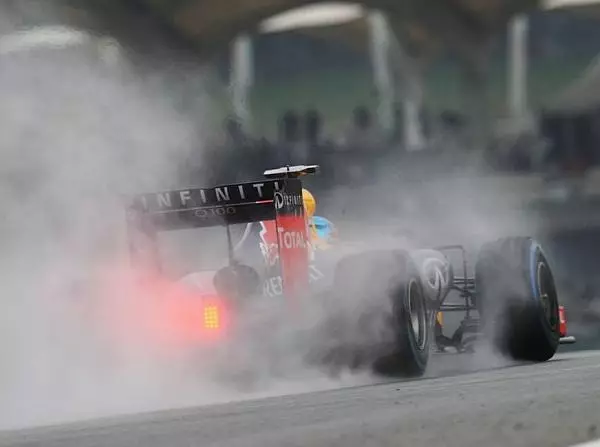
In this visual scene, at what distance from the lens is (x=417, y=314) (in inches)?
382

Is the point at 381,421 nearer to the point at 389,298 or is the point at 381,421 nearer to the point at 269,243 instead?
the point at 389,298

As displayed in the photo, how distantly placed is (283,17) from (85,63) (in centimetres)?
462

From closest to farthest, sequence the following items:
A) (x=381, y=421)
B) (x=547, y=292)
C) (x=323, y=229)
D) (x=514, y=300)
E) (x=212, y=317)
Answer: (x=381, y=421) < (x=212, y=317) < (x=514, y=300) < (x=323, y=229) < (x=547, y=292)

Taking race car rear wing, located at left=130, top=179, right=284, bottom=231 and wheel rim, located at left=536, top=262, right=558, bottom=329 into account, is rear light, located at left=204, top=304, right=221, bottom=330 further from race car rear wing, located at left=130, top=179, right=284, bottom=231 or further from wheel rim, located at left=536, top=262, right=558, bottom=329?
wheel rim, located at left=536, top=262, right=558, bottom=329

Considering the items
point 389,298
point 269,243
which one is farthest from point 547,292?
point 269,243

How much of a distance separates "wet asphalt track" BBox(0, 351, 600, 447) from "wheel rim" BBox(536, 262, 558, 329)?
2.20 meters

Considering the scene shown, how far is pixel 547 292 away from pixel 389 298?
208 centimetres

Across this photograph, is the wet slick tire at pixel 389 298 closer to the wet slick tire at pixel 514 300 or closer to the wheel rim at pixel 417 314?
the wheel rim at pixel 417 314

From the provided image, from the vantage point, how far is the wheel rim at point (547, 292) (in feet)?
35.3

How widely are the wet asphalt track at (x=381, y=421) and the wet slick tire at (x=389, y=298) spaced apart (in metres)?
0.70

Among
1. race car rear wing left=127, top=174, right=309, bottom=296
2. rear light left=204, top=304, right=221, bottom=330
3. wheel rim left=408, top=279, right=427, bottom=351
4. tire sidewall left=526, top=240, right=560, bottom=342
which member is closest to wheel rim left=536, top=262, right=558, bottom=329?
tire sidewall left=526, top=240, right=560, bottom=342

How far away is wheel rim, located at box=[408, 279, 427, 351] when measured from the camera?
9.48 m

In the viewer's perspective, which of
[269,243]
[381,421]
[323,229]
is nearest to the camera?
[381,421]

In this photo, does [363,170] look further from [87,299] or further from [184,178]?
[87,299]
